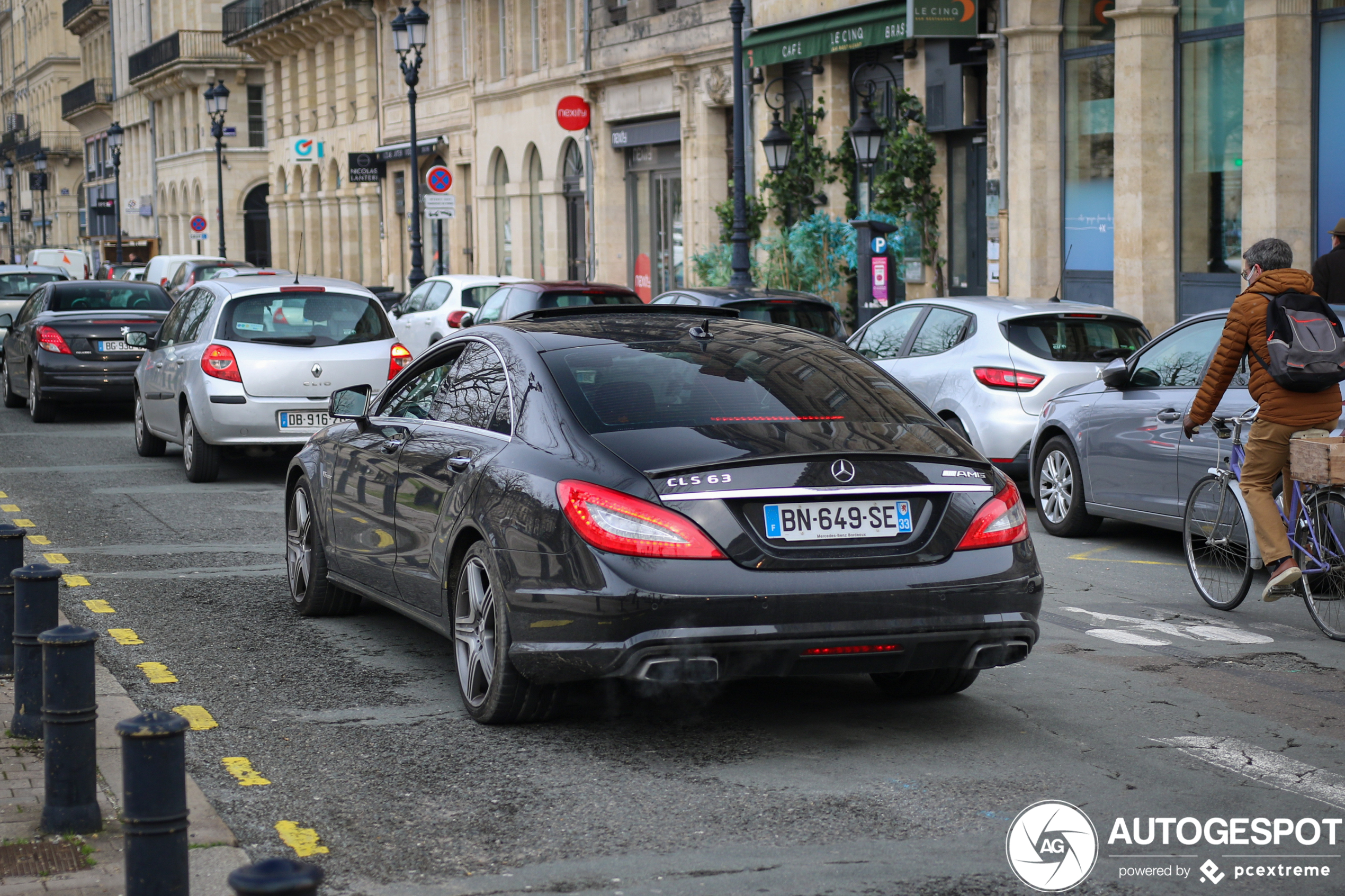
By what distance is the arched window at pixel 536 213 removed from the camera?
39.7 m

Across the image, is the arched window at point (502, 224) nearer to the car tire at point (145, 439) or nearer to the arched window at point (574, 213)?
the arched window at point (574, 213)

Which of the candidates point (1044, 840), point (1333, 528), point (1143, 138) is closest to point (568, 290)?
point (1143, 138)

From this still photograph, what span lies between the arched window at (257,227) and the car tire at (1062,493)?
62585 millimetres

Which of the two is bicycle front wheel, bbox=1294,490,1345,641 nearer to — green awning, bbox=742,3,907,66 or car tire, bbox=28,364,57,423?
car tire, bbox=28,364,57,423

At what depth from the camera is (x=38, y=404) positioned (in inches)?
749

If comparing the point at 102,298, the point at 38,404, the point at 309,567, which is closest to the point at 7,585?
the point at 309,567

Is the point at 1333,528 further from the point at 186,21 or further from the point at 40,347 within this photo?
the point at 186,21

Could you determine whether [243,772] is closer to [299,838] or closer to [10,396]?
[299,838]

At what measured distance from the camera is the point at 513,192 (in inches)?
1596

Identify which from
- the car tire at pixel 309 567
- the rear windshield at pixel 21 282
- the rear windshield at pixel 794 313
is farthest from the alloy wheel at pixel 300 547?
the rear windshield at pixel 21 282

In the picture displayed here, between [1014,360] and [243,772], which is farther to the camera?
[1014,360]

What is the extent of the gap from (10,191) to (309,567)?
101730 mm

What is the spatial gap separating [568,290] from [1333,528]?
39.1 feet

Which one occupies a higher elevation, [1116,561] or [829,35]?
[829,35]
